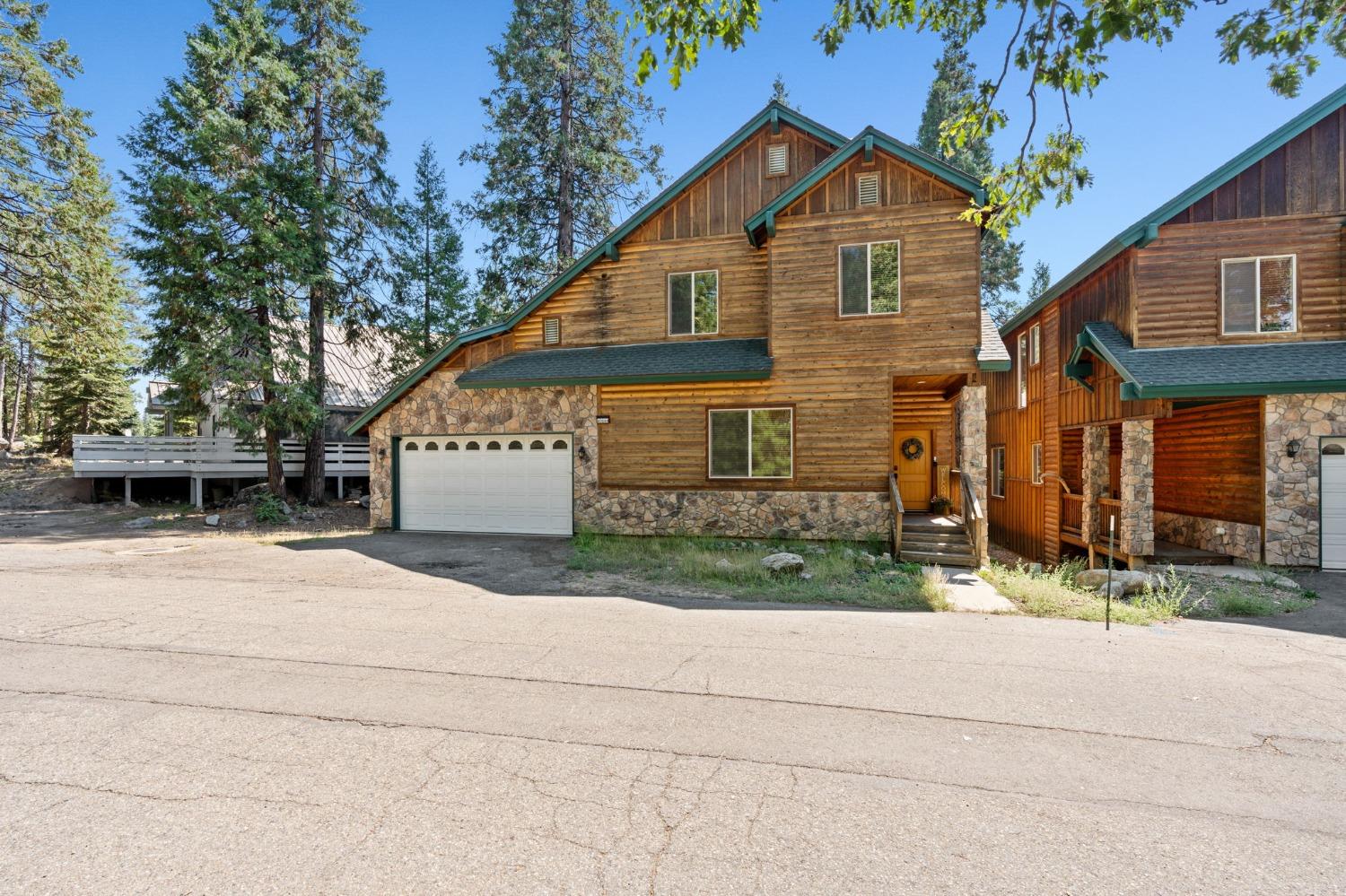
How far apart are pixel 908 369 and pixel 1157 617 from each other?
599cm

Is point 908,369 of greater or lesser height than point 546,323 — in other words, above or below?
below

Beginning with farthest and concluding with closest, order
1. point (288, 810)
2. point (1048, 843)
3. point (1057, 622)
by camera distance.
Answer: point (1057, 622) < point (288, 810) < point (1048, 843)

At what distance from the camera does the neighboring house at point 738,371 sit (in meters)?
12.2

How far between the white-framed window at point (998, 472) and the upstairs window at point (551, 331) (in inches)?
552

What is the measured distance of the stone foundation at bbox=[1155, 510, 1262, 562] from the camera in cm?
1155

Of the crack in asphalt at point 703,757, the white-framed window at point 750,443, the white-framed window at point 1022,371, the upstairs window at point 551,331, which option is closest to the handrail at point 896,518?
the white-framed window at point 750,443

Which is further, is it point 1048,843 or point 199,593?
point 199,593

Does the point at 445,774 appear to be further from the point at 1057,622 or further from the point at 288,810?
the point at 1057,622

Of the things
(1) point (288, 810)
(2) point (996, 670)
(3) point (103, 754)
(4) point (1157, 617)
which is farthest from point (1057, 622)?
(3) point (103, 754)

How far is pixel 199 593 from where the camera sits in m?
8.39

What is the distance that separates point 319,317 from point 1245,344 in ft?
77.3

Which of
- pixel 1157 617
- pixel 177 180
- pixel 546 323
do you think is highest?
pixel 177 180

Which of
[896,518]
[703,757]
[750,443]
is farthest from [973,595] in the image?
[703,757]

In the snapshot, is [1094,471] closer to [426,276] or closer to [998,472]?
[998,472]
